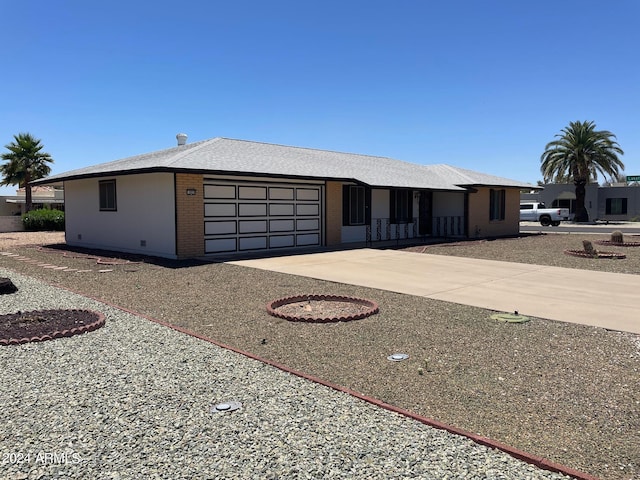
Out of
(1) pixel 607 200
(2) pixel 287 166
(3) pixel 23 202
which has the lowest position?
(3) pixel 23 202

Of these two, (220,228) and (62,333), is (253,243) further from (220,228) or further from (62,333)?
(62,333)

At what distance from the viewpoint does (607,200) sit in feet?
160

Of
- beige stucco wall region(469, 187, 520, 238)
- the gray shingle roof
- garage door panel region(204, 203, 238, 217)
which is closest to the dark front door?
the gray shingle roof

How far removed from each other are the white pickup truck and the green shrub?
35134 mm

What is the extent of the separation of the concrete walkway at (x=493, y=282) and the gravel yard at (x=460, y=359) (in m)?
0.74

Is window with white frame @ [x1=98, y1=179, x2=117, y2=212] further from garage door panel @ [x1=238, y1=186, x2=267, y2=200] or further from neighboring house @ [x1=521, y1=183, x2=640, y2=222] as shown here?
neighboring house @ [x1=521, y1=183, x2=640, y2=222]

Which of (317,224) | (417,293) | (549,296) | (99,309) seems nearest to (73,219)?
(317,224)

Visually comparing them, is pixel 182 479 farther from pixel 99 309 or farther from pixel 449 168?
pixel 449 168

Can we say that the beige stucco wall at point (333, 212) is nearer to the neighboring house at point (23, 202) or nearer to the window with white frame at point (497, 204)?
the window with white frame at point (497, 204)

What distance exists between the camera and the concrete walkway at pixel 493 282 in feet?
26.7

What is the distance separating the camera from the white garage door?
624 inches

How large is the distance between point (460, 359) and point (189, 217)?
36.1 ft

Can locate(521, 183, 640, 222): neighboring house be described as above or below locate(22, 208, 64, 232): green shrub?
above

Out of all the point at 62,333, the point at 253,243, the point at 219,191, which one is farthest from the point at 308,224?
the point at 62,333
